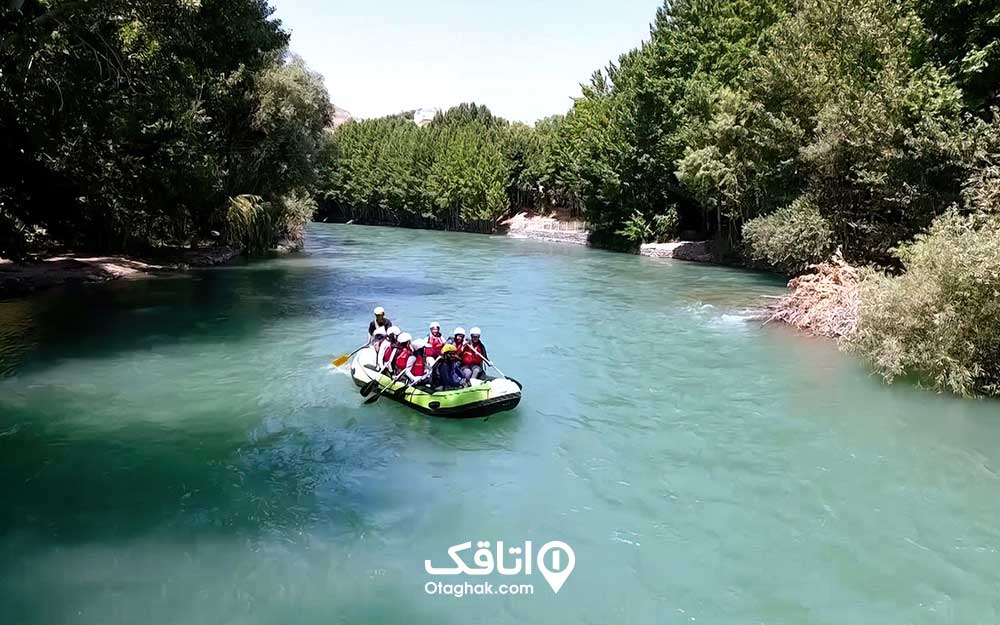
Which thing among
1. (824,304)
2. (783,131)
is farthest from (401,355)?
(783,131)

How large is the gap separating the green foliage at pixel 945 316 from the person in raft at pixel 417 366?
31.1 ft

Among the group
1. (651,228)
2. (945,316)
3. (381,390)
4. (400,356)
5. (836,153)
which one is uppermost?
(836,153)

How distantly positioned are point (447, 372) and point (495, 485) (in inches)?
132

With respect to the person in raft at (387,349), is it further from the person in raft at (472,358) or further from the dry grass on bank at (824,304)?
the dry grass on bank at (824,304)

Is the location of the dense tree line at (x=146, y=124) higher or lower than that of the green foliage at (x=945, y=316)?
higher

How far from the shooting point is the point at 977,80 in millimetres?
19766

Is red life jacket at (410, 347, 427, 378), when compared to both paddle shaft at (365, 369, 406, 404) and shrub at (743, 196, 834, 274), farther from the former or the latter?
shrub at (743, 196, 834, 274)

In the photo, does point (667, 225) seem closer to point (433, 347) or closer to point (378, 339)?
point (378, 339)

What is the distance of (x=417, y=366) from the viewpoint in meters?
13.9

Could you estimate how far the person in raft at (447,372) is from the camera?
13.3 meters

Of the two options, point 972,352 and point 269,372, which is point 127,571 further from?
point 972,352
